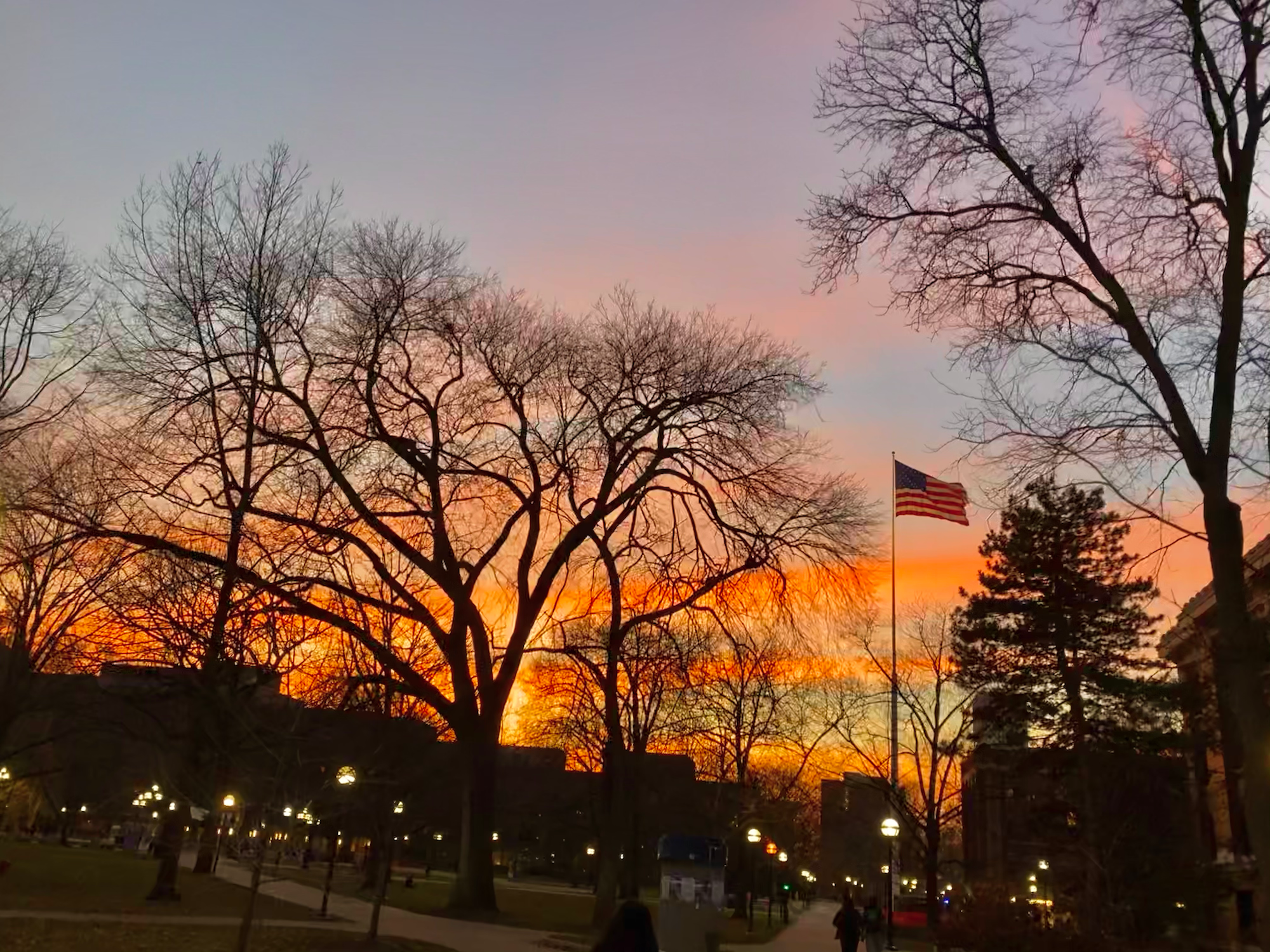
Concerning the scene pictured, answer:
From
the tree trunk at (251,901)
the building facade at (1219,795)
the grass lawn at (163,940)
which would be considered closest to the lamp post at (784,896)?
the building facade at (1219,795)

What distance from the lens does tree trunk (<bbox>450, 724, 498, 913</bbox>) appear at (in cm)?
2655

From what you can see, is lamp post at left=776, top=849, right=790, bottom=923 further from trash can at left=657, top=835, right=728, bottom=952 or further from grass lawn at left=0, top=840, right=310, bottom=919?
grass lawn at left=0, top=840, right=310, bottom=919

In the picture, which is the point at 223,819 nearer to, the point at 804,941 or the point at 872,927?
the point at 872,927

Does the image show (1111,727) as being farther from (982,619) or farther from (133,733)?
(133,733)

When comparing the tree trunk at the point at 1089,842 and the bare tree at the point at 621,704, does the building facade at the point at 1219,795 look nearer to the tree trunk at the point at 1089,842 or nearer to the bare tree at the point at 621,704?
the tree trunk at the point at 1089,842

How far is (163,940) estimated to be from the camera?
17344 mm

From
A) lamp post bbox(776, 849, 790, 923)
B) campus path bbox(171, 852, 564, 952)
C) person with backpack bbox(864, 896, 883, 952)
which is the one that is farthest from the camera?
lamp post bbox(776, 849, 790, 923)

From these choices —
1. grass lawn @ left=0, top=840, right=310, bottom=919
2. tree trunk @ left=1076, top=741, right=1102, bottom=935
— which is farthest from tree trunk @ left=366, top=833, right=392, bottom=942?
tree trunk @ left=1076, top=741, right=1102, bottom=935

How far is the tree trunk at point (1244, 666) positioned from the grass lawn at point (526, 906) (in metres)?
17.8

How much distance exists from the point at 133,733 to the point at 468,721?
8.79 m

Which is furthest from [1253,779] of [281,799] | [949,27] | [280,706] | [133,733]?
[133,733]

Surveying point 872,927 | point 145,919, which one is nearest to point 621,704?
point 872,927

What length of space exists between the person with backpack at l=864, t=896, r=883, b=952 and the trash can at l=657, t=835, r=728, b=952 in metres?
4.48

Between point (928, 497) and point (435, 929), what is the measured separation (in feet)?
59.1
